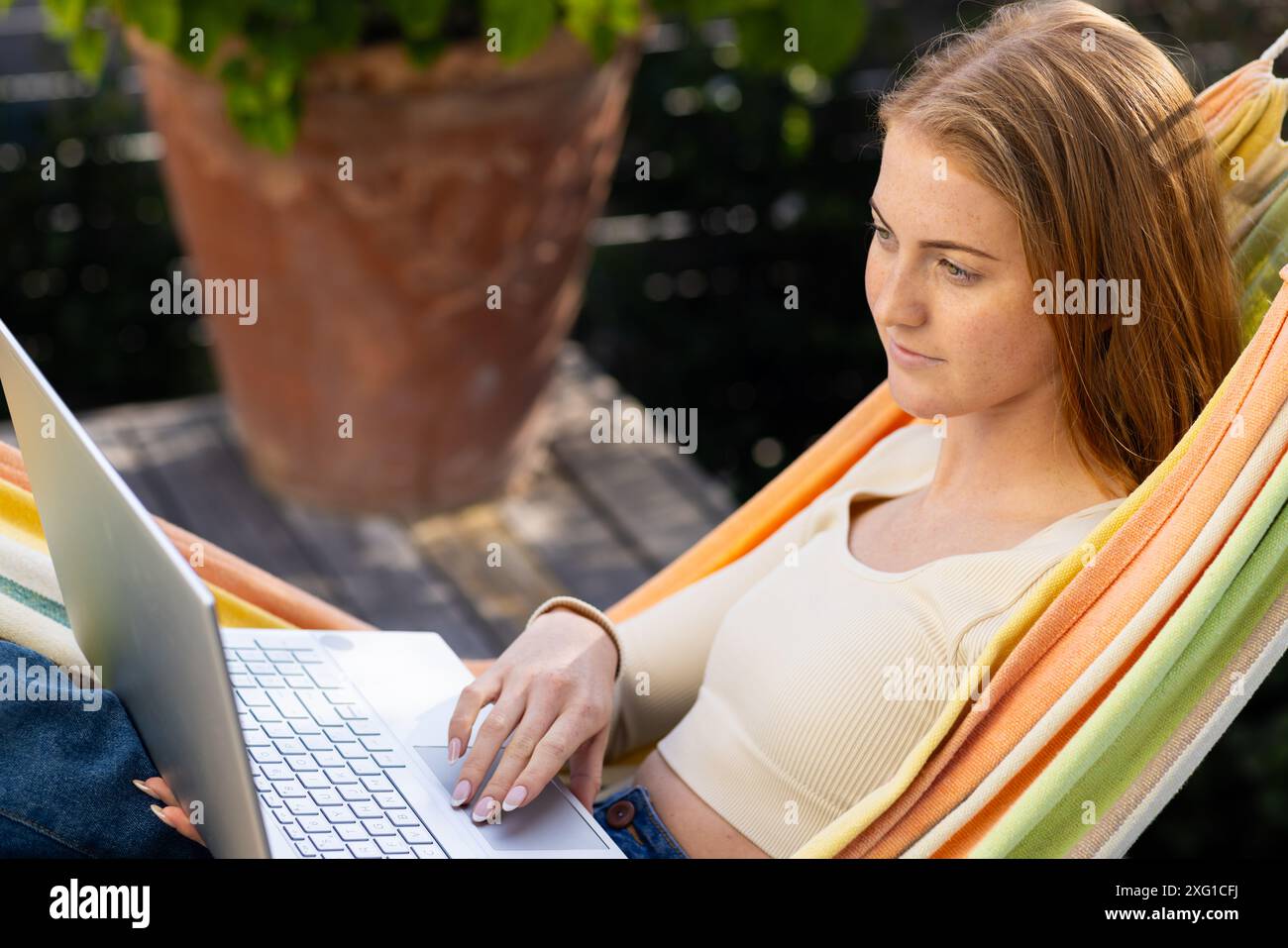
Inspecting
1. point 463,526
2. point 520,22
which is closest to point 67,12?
point 520,22

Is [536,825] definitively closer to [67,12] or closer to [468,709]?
[468,709]

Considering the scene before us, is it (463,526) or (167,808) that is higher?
(167,808)

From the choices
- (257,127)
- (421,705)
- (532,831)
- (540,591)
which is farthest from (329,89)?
(532,831)

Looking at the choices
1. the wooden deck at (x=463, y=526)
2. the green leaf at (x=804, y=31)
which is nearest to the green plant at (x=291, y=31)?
the green leaf at (x=804, y=31)

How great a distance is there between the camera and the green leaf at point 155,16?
86.1 inches

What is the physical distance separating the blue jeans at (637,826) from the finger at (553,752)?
0.26ft

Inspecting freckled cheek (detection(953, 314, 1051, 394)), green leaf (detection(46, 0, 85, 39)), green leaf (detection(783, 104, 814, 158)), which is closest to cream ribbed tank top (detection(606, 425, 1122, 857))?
freckled cheek (detection(953, 314, 1051, 394))

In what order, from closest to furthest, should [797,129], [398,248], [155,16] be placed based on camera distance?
[155,16]
[398,248]
[797,129]

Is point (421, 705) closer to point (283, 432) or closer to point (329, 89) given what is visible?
point (329, 89)

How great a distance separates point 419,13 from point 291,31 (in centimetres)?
18

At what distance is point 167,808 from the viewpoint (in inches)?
39.6

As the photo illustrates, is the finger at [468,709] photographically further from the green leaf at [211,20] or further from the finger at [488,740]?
the green leaf at [211,20]

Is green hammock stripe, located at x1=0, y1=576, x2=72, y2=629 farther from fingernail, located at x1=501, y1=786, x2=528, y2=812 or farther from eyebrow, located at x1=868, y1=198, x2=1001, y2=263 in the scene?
eyebrow, located at x1=868, y1=198, x2=1001, y2=263

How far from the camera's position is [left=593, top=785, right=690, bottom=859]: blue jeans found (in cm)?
116
